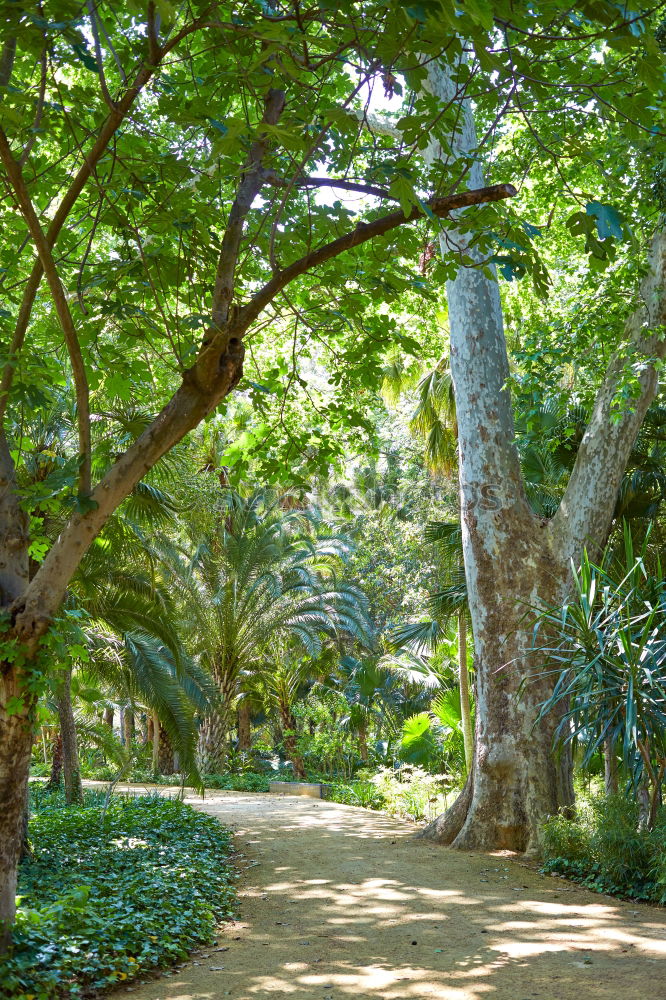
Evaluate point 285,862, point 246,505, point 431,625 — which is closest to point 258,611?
point 246,505

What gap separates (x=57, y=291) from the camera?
407 centimetres

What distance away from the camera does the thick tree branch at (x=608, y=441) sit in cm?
841

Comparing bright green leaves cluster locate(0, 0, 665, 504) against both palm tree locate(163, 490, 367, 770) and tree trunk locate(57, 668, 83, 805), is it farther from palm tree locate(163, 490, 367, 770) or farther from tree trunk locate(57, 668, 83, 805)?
palm tree locate(163, 490, 367, 770)

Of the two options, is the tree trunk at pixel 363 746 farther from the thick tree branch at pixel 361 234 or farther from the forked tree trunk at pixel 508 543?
the thick tree branch at pixel 361 234

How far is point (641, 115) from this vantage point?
385 cm

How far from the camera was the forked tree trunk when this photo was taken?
838cm

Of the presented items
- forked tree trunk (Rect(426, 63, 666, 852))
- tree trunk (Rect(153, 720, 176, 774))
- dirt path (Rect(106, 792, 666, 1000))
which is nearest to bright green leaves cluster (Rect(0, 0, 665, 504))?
forked tree trunk (Rect(426, 63, 666, 852))

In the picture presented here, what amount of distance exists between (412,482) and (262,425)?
15.1 m

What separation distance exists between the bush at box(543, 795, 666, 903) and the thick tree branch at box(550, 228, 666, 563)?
8.64 feet

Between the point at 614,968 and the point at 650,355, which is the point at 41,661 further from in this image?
the point at 650,355

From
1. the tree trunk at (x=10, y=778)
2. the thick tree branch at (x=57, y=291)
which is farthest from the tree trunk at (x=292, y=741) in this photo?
the thick tree branch at (x=57, y=291)

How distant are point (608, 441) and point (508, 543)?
149 cm

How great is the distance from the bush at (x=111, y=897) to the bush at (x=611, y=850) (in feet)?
9.83

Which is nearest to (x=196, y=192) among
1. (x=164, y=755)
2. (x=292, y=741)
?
(x=164, y=755)
